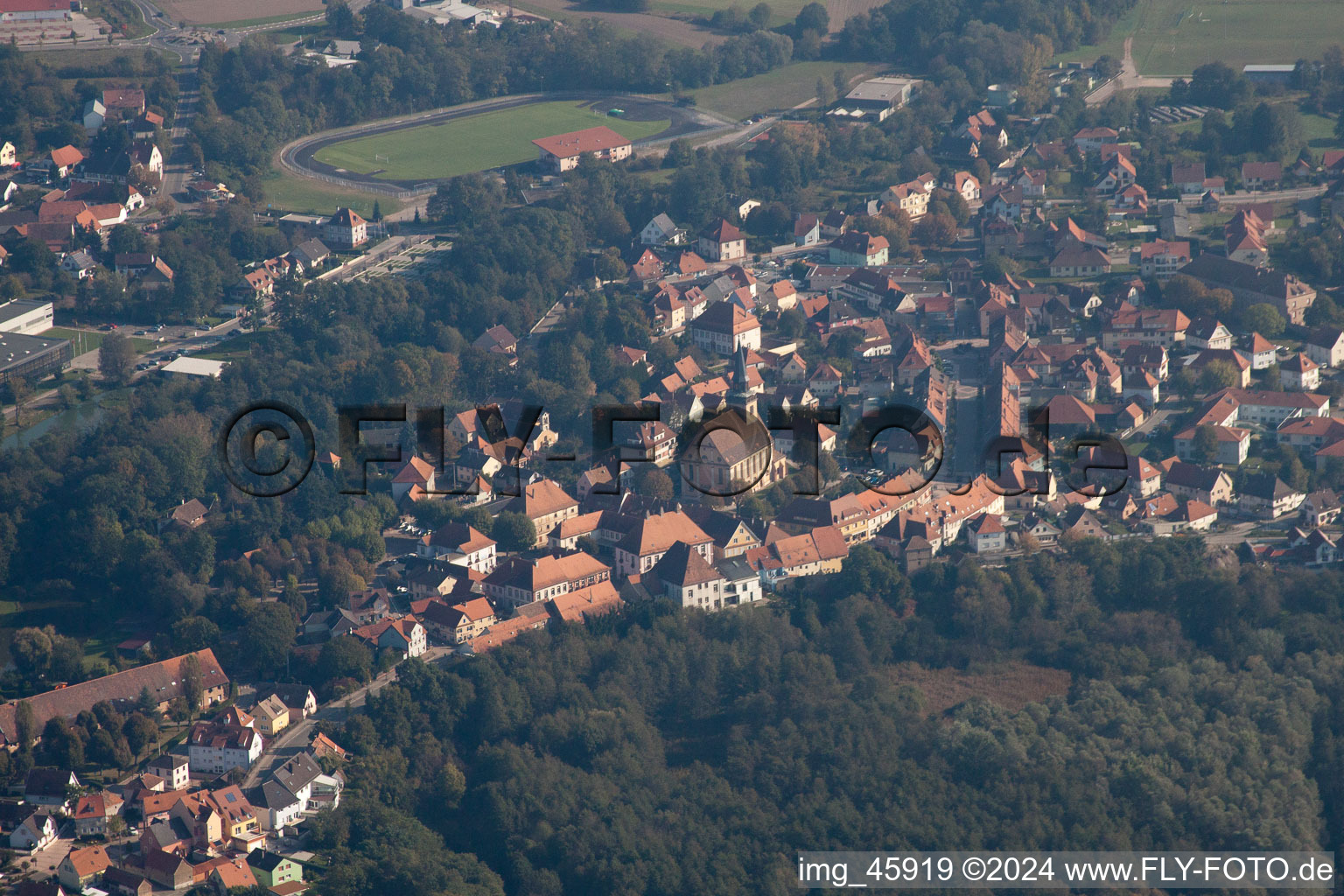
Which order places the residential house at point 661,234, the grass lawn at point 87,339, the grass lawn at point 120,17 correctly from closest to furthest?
the grass lawn at point 87,339 < the residential house at point 661,234 < the grass lawn at point 120,17

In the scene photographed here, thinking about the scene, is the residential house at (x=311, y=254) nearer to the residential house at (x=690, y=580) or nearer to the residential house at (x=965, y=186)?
the residential house at (x=965, y=186)

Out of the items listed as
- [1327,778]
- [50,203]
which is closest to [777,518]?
[1327,778]

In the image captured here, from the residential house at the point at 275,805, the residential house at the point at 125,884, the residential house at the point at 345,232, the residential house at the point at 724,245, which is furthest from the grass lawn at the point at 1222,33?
the residential house at the point at 125,884

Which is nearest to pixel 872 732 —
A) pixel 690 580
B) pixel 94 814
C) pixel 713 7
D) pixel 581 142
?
pixel 690 580

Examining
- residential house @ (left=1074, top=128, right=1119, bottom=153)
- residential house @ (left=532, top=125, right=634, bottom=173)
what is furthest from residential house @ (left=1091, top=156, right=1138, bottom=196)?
residential house @ (left=532, top=125, right=634, bottom=173)

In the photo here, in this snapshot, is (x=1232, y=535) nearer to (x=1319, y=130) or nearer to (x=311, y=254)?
(x=311, y=254)

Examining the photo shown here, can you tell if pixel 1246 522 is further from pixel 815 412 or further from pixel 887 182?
pixel 887 182
